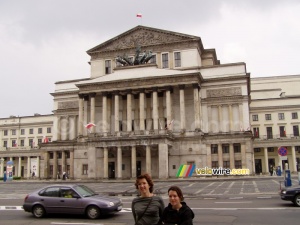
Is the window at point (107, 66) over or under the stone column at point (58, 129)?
→ over

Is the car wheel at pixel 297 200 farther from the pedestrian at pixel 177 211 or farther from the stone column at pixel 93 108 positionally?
the stone column at pixel 93 108

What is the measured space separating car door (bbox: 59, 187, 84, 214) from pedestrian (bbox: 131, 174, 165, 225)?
35.4 ft

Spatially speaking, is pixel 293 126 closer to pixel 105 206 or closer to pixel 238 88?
pixel 238 88

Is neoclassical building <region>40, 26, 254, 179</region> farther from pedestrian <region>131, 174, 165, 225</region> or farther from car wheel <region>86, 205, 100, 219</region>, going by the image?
pedestrian <region>131, 174, 165, 225</region>

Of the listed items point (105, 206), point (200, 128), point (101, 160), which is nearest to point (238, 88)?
point (200, 128)

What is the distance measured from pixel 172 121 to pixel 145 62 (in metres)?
13.2

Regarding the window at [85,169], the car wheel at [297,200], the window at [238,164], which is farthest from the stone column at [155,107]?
the car wheel at [297,200]

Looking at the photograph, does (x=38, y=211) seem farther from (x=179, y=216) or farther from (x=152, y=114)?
(x=152, y=114)

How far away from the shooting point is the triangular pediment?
6600 centimetres

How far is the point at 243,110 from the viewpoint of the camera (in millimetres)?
60875

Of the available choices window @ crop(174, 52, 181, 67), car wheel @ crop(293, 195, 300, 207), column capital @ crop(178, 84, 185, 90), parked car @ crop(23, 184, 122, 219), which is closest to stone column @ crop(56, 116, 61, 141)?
window @ crop(174, 52, 181, 67)

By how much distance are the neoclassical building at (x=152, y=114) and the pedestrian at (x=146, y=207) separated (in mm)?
47910

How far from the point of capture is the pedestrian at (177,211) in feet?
21.0

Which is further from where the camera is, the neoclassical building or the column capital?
the column capital
